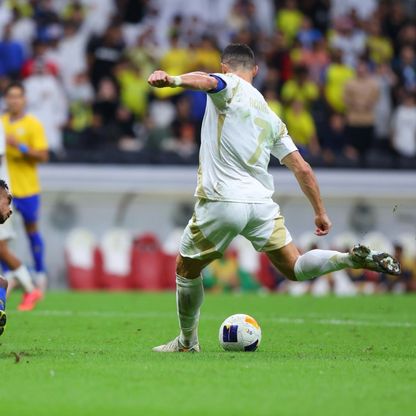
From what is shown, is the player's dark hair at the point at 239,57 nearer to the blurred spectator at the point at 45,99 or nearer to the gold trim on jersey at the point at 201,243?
the gold trim on jersey at the point at 201,243

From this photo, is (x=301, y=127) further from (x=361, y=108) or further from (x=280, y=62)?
Answer: (x=280, y=62)

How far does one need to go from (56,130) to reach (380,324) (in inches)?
375

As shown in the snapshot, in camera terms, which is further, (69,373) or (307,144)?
(307,144)

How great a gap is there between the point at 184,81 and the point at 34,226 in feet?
25.8

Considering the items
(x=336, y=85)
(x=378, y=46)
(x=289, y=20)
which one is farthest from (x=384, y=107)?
(x=289, y=20)

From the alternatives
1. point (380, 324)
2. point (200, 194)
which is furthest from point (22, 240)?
point (200, 194)

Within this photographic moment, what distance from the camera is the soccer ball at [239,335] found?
963cm

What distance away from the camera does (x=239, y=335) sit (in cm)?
962

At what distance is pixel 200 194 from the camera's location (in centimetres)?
908

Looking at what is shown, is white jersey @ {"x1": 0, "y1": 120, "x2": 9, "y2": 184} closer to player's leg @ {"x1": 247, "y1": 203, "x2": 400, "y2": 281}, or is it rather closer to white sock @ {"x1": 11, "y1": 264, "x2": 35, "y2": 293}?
white sock @ {"x1": 11, "y1": 264, "x2": 35, "y2": 293}

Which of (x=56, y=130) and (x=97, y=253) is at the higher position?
(x=56, y=130)

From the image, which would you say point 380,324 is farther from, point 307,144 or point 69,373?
point 307,144

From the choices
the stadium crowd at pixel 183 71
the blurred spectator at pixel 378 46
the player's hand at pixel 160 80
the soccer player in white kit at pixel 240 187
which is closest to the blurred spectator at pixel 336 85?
the stadium crowd at pixel 183 71

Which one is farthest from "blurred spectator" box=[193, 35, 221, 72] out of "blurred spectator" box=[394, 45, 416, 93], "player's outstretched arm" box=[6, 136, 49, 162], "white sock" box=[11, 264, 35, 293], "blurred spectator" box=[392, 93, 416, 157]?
"white sock" box=[11, 264, 35, 293]
